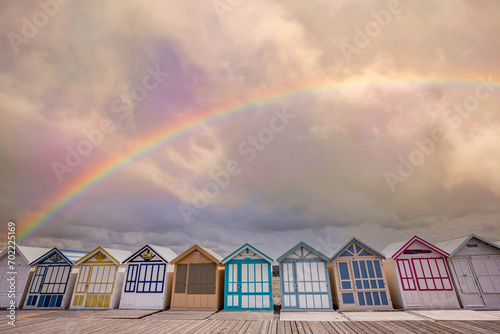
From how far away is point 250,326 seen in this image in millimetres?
12727

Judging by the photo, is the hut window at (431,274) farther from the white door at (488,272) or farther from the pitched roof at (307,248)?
the pitched roof at (307,248)

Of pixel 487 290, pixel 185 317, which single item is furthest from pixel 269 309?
pixel 487 290

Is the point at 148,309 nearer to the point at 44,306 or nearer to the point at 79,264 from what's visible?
the point at 79,264

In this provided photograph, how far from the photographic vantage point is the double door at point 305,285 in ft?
58.5

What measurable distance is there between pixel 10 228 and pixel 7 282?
12810 millimetres

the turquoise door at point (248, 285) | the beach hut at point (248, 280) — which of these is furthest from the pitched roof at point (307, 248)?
the turquoise door at point (248, 285)

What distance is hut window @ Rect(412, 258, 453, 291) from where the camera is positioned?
17.8m

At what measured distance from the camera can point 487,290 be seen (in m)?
17.3

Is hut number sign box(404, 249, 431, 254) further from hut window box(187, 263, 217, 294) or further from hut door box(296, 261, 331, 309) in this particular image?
hut window box(187, 263, 217, 294)

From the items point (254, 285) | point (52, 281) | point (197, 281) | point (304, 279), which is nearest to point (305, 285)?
point (304, 279)

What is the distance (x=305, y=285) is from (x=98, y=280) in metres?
17.6

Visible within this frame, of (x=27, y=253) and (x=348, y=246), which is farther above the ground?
(x=27, y=253)

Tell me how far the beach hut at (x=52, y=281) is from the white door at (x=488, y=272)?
108 ft

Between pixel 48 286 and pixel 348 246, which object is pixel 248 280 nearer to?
pixel 348 246
